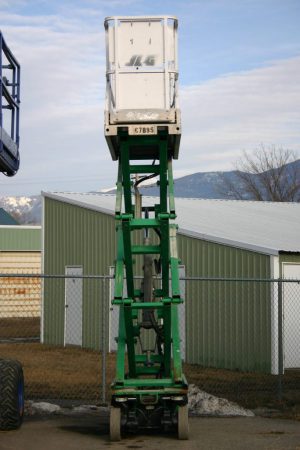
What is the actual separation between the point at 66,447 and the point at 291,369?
10.9 metres

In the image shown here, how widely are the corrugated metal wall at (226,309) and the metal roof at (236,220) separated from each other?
0.27 meters

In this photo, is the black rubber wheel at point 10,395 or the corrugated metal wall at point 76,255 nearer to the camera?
the black rubber wheel at point 10,395

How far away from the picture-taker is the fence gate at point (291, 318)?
21453mm

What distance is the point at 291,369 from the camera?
21.4m

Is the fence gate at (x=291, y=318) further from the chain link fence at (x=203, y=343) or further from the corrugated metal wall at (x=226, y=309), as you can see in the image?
the corrugated metal wall at (x=226, y=309)

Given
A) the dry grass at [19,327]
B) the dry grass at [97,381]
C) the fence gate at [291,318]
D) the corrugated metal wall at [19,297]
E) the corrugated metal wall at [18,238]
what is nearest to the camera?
the dry grass at [97,381]

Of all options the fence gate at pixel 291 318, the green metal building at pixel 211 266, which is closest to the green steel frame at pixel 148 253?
the green metal building at pixel 211 266

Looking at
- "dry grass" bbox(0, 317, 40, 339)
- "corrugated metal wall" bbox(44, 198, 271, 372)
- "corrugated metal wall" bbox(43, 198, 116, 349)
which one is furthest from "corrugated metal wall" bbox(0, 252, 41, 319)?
"corrugated metal wall" bbox(44, 198, 271, 372)

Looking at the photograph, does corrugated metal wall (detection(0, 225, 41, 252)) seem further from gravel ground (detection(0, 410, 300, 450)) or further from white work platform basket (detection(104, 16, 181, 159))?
white work platform basket (detection(104, 16, 181, 159))

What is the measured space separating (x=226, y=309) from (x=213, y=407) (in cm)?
772

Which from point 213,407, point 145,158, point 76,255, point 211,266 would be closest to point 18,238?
point 76,255

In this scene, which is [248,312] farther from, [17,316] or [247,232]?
[17,316]

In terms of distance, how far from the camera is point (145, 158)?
12438 millimetres

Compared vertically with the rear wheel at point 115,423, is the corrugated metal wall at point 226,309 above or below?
above
